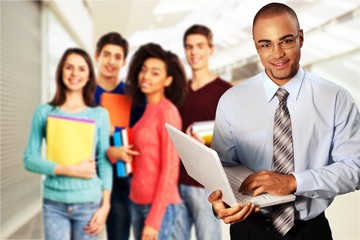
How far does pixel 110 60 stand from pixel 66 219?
794 millimetres

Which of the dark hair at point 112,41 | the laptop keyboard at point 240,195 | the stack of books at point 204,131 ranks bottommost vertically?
the laptop keyboard at point 240,195

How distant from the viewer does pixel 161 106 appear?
1.63 metres

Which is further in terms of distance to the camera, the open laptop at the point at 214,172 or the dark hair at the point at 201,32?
the dark hair at the point at 201,32

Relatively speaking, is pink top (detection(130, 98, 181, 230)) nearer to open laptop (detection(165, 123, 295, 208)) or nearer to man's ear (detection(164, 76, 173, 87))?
man's ear (detection(164, 76, 173, 87))

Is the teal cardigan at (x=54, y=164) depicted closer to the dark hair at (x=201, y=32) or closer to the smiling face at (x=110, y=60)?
the smiling face at (x=110, y=60)

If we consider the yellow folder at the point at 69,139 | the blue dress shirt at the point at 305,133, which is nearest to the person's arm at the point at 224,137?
the blue dress shirt at the point at 305,133

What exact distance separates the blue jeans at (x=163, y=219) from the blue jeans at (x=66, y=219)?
20cm

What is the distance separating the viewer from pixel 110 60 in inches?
75.8

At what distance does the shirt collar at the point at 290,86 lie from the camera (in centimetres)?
74

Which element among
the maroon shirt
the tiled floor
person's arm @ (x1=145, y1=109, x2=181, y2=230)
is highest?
the maroon shirt

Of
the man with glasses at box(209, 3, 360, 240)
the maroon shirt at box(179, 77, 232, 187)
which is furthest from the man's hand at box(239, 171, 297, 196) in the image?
the maroon shirt at box(179, 77, 232, 187)

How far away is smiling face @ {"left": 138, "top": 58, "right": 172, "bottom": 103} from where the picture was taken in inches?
65.9

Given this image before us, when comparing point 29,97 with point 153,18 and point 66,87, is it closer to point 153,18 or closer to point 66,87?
A: point 153,18

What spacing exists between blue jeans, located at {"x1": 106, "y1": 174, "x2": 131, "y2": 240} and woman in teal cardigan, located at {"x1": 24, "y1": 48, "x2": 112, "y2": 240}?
25 cm
